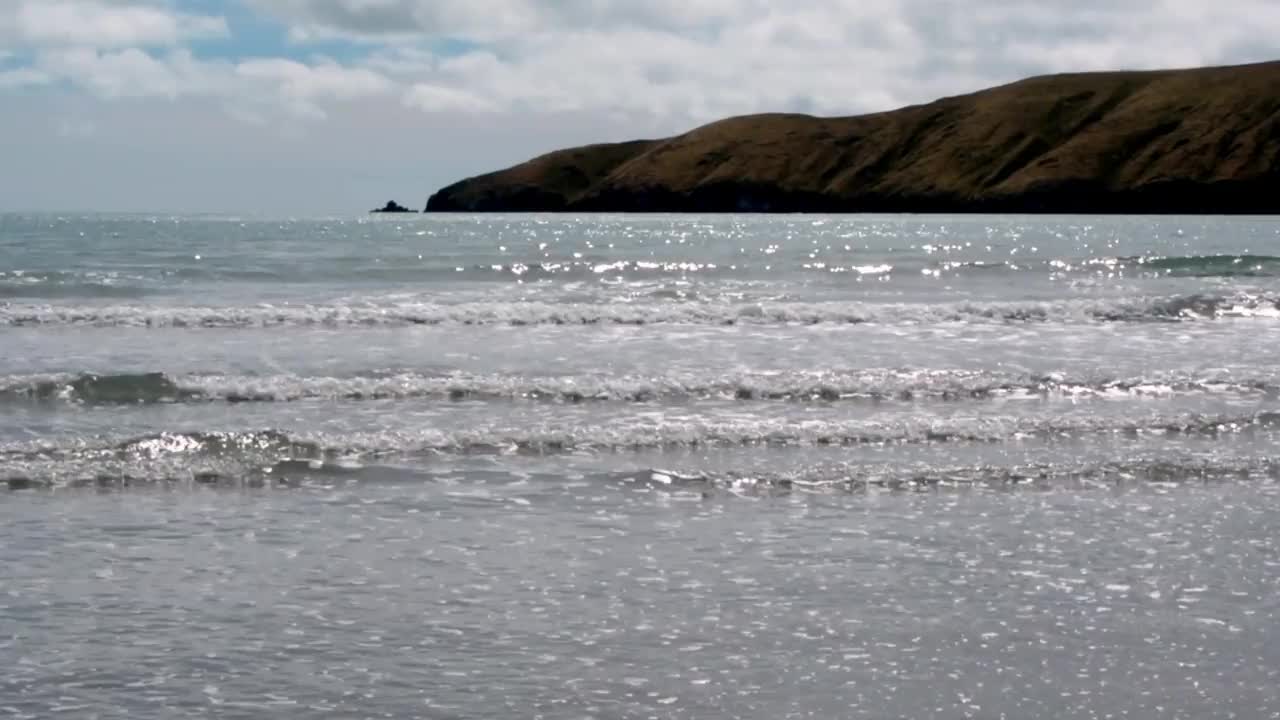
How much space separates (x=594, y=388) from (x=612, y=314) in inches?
513

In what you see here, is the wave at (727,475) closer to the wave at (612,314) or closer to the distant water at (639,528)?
the distant water at (639,528)

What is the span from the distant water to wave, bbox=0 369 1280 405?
0.07 m

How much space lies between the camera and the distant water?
334 inches

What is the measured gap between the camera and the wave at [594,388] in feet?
65.0

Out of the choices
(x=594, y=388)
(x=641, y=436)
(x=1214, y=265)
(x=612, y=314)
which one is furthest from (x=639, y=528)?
(x=1214, y=265)

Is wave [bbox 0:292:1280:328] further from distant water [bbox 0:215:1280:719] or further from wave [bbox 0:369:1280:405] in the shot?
wave [bbox 0:369:1280:405]

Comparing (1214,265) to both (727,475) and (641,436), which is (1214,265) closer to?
(641,436)

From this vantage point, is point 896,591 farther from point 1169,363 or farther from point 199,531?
point 1169,363

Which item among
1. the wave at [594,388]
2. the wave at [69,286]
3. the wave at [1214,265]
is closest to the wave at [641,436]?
the wave at [594,388]

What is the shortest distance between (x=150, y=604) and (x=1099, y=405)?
1307cm

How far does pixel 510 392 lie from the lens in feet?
65.8

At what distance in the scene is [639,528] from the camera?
1202cm

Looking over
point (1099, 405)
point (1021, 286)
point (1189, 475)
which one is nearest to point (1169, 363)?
point (1099, 405)

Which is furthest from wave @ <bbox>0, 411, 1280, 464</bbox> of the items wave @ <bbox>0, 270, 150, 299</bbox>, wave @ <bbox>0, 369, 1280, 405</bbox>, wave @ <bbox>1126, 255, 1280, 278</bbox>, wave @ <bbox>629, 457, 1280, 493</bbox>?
wave @ <bbox>1126, 255, 1280, 278</bbox>
